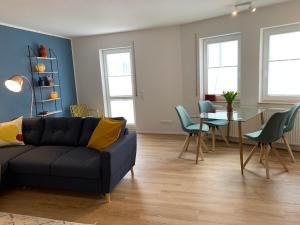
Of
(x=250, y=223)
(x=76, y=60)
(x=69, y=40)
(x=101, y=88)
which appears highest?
(x=69, y=40)

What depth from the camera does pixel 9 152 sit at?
3.04 meters

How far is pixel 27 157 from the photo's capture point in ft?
9.36

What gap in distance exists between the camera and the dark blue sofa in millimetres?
2562

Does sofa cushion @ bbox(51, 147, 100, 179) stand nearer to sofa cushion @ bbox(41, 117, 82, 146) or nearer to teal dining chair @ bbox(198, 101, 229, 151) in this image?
sofa cushion @ bbox(41, 117, 82, 146)

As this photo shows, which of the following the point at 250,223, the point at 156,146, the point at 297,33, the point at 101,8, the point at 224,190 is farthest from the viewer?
the point at 156,146

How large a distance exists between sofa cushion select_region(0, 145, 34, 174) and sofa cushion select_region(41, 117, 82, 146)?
271mm

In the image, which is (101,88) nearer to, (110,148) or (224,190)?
(110,148)

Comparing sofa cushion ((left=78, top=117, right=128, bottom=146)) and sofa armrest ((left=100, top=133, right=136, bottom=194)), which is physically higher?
sofa cushion ((left=78, top=117, right=128, bottom=146))

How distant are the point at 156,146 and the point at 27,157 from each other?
2.33 m

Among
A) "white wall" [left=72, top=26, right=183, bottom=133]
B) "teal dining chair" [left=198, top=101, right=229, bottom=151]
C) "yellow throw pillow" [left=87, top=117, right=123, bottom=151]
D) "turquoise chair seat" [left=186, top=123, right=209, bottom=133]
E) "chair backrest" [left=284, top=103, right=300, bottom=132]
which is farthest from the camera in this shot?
"white wall" [left=72, top=26, right=183, bottom=133]

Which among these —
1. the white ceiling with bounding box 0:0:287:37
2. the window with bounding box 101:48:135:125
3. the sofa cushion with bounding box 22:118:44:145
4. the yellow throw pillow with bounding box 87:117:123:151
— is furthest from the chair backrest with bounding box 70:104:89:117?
the yellow throw pillow with bounding box 87:117:123:151

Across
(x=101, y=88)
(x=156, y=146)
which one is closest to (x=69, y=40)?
(x=101, y=88)

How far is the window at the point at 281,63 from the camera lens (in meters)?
3.77

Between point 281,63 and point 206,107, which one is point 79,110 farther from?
point 281,63
